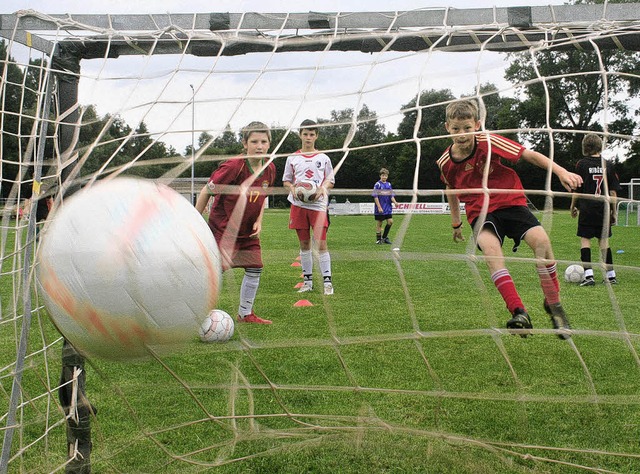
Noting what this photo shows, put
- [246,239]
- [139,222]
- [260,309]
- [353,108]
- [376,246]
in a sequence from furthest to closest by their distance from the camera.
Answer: [376,246]
[260,309]
[246,239]
[353,108]
[139,222]

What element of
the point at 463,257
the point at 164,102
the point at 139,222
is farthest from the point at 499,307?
the point at 139,222

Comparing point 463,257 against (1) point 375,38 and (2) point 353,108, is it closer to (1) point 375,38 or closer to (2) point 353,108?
(2) point 353,108

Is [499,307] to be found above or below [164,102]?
below

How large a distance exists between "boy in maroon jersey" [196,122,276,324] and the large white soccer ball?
0.37 meters

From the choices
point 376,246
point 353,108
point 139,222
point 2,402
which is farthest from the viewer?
point 376,246

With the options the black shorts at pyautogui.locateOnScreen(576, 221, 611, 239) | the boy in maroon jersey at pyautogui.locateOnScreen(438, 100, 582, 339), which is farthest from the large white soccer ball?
the black shorts at pyautogui.locateOnScreen(576, 221, 611, 239)

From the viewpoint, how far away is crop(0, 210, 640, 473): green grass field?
2527mm

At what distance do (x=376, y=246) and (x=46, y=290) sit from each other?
10.4m

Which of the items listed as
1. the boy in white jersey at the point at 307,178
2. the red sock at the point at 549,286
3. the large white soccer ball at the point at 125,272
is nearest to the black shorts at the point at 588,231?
the boy in white jersey at the point at 307,178

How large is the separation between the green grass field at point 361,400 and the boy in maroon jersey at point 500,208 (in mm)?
245

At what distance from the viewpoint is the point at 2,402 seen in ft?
10.8

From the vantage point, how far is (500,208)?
12.8 ft

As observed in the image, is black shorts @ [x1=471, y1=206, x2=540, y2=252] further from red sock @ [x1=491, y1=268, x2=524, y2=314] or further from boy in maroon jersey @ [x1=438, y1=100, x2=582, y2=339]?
red sock @ [x1=491, y1=268, x2=524, y2=314]

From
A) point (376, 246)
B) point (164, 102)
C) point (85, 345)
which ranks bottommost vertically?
point (376, 246)
